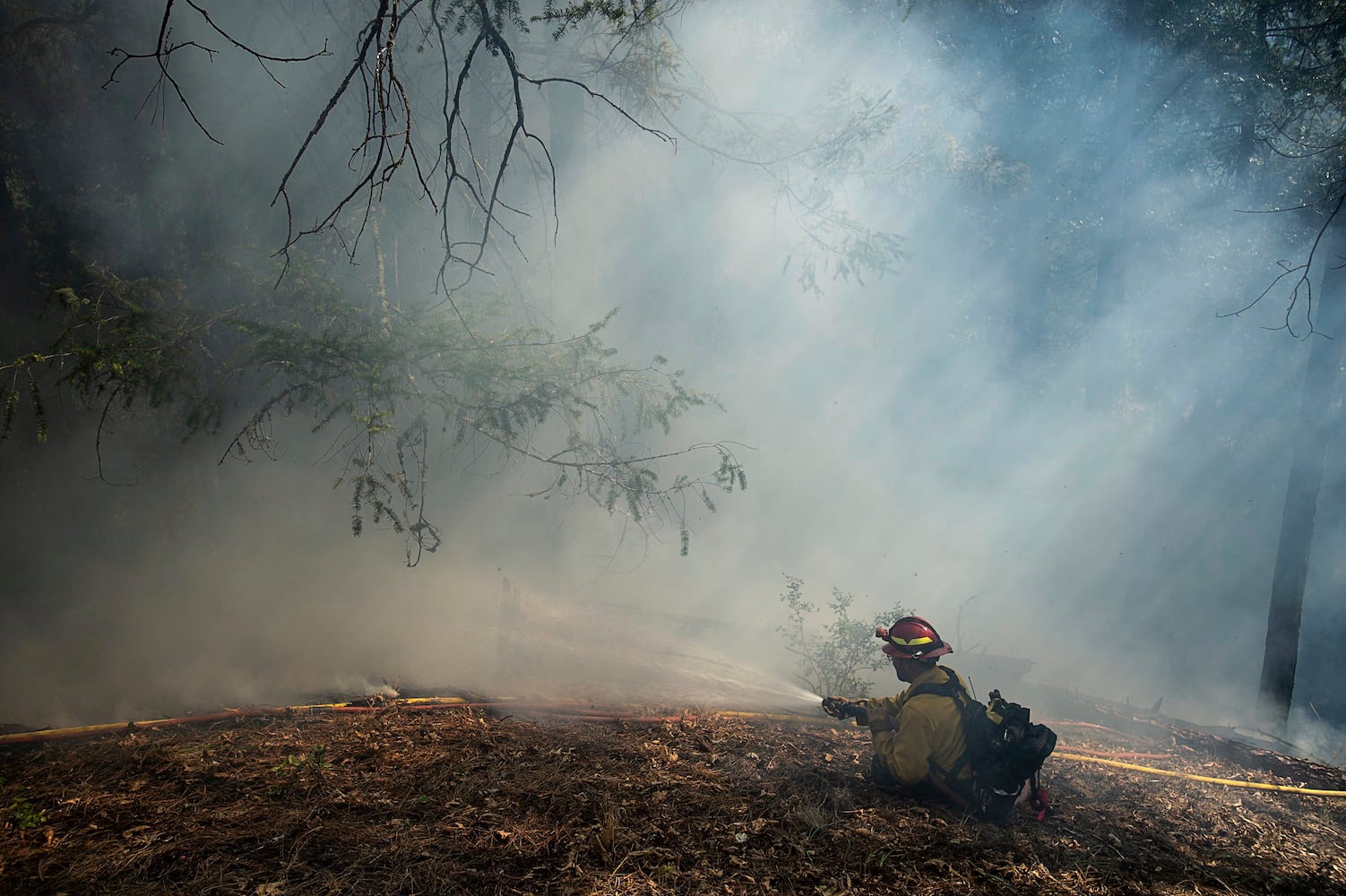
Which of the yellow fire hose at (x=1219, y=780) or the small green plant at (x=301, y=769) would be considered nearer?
the small green plant at (x=301, y=769)

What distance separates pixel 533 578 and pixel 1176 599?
11.3 meters

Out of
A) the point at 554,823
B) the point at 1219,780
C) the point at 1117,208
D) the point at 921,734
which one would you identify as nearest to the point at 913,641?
the point at 921,734

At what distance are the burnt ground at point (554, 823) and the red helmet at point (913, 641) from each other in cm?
76

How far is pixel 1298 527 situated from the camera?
8070 millimetres

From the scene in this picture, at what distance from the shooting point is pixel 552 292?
1163 centimetres

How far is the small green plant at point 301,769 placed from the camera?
3457mm

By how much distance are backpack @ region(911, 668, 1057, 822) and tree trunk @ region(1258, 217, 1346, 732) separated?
6371 mm

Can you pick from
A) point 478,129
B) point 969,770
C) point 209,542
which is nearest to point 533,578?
point 209,542

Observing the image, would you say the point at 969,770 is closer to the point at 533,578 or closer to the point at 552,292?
the point at 533,578

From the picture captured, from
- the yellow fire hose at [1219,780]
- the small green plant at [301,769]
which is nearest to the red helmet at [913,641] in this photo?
the yellow fire hose at [1219,780]

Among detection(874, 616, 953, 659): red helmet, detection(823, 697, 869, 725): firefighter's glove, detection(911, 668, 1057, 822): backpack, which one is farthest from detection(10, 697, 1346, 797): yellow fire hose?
detection(911, 668, 1057, 822): backpack

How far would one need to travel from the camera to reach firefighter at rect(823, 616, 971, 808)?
3725mm

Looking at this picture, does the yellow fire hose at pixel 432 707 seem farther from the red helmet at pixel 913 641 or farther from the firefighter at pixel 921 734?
the red helmet at pixel 913 641

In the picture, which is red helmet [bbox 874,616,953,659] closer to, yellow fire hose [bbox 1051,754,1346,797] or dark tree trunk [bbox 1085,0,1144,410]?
yellow fire hose [bbox 1051,754,1346,797]
